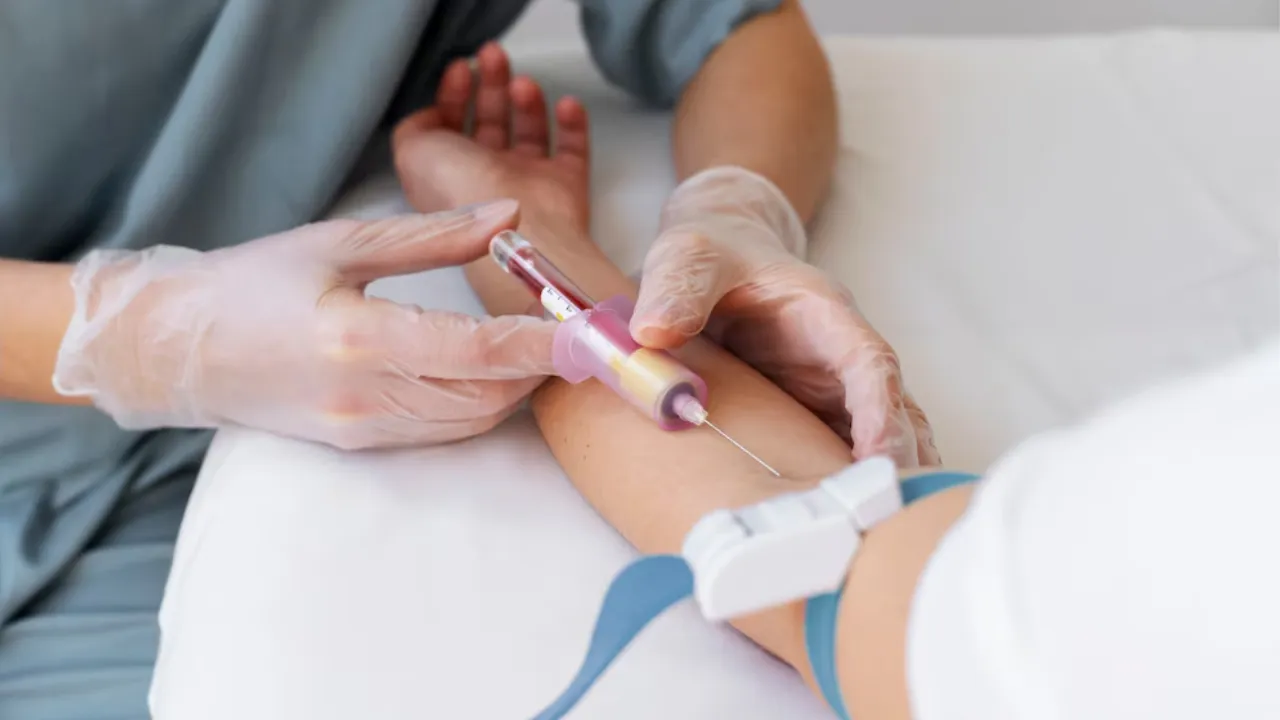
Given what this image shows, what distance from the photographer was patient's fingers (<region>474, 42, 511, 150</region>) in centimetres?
100

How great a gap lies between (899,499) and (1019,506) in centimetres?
14

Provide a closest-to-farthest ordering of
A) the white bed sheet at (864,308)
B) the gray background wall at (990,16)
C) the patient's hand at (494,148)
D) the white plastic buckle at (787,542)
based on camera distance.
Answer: the white plastic buckle at (787,542), the white bed sheet at (864,308), the patient's hand at (494,148), the gray background wall at (990,16)

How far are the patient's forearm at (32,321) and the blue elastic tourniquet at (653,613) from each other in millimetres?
493

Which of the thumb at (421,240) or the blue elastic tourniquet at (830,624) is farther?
the thumb at (421,240)

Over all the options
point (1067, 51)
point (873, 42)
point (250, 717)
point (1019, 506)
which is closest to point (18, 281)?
point (250, 717)

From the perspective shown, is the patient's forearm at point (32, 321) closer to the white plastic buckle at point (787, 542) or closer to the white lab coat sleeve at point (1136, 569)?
the white plastic buckle at point (787, 542)

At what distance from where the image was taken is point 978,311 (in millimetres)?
866

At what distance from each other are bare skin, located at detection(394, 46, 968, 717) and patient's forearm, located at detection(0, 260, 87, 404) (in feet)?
0.97

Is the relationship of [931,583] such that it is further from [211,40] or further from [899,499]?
[211,40]

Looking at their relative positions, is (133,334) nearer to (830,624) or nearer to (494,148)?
(494,148)

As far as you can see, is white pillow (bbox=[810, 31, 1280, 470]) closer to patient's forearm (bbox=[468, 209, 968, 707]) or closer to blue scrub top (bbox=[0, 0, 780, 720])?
patient's forearm (bbox=[468, 209, 968, 707])

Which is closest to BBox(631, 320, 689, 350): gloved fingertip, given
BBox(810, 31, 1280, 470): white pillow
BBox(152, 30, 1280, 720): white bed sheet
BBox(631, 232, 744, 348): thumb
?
BBox(631, 232, 744, 348): thumb

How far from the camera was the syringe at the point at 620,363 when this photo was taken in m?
0.62

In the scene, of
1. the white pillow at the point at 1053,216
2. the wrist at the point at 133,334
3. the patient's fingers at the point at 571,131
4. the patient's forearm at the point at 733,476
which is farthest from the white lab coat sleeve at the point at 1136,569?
the patient's fingers at the point at 571,131
